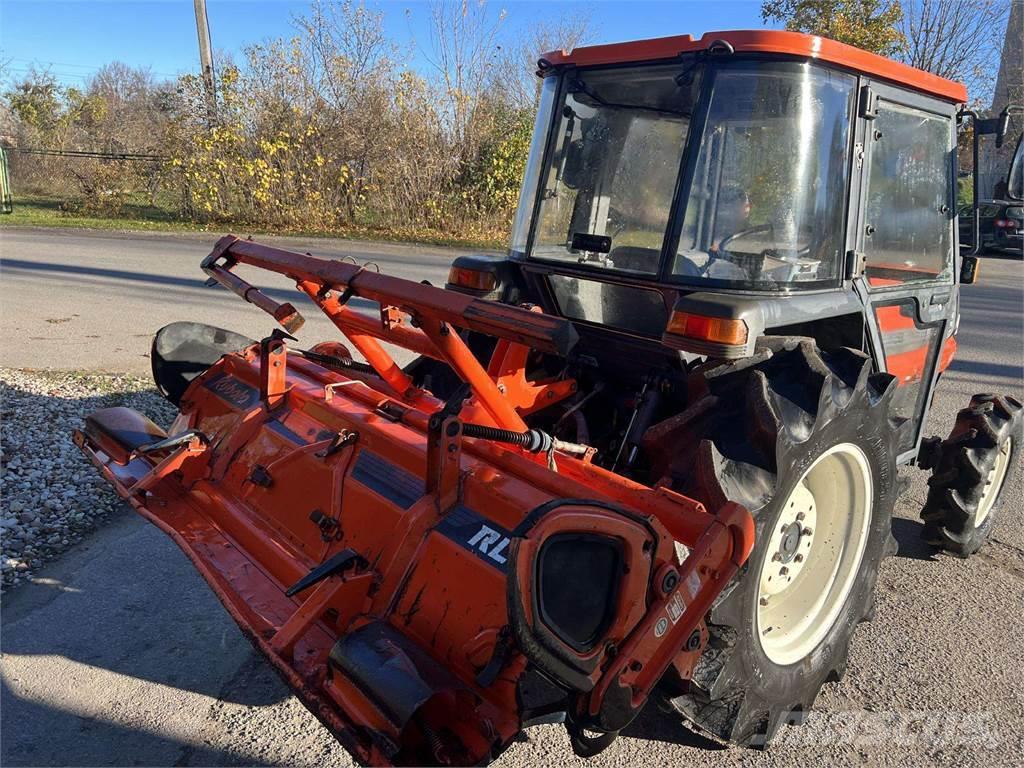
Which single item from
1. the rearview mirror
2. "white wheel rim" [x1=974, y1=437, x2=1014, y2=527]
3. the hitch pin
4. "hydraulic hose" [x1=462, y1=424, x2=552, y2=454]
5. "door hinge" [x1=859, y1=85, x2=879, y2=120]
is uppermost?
"door hinge" [x1=859, y1=85, x2=879, y2=120]

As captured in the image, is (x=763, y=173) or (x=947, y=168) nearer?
(x=763, y=173)

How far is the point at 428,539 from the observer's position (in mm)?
2406

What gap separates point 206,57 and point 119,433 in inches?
666

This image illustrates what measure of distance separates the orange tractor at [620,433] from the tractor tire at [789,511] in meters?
0.01

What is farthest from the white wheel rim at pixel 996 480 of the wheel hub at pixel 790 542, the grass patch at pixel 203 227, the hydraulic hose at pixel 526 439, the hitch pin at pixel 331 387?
the grass patch at pixel 203 227

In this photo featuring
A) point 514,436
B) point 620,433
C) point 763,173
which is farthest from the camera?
point 620,433

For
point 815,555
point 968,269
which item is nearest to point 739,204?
point 815,555

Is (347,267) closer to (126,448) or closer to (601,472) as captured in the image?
(601,472)

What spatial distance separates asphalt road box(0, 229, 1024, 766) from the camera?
2.53 m

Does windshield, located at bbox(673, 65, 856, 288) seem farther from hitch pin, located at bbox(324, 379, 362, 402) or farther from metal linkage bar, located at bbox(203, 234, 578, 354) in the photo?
hitch pin, located at bbox(324, 379, 362, 402)

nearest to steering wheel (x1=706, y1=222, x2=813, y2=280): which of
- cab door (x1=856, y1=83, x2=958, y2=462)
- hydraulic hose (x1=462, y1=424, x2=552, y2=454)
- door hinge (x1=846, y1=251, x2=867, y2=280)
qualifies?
door hinge (x1=846, y1=251, x2=867, y2=280)

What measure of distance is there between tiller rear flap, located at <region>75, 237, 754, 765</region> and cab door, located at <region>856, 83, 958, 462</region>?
143cm

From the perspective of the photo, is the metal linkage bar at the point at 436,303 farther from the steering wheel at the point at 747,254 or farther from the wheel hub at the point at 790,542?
the wheel hub at the point at 790,542

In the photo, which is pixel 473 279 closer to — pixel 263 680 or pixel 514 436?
pixel 514 436
